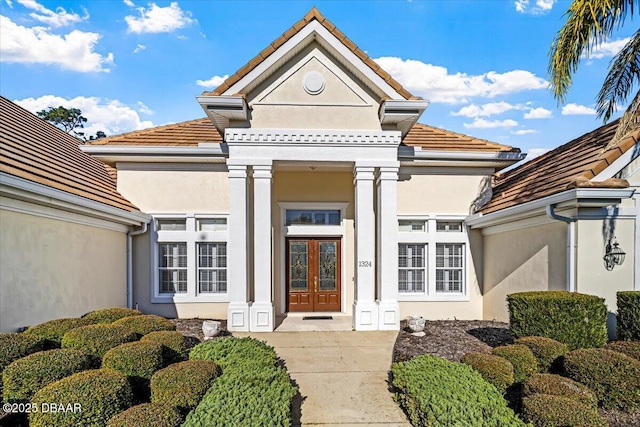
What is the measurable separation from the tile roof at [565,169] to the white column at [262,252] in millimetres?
6406

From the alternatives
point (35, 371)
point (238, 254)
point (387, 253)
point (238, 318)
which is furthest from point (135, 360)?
point (387, 253)

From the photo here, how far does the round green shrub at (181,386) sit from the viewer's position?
4578mm

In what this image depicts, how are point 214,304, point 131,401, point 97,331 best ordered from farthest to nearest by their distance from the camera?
point 214,304, point 97,331, point 131,401

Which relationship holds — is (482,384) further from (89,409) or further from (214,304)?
(214,304)

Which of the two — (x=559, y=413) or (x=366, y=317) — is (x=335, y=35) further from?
(x=559, y=413)

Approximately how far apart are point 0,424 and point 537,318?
811 centimetres

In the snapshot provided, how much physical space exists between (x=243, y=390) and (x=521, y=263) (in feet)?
25.7

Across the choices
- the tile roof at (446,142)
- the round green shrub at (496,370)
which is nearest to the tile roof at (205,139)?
the tile roof at (446,142)

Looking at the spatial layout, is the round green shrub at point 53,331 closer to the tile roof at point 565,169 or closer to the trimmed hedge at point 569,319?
the trimmed hedge at point 569,319

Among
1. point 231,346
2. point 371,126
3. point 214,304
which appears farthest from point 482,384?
point 214,304

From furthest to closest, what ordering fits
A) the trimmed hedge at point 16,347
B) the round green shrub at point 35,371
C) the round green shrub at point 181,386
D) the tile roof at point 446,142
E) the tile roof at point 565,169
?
the tile roof at point 446,142 < the tile roof at point 565,169 < the trimmed hedge at point 16,347 < the round green shrub at point 181,386 < the round green shrub at point 35,371

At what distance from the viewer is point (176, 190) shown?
452 inches

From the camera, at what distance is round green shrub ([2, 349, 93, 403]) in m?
4.36

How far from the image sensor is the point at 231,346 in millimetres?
6352
